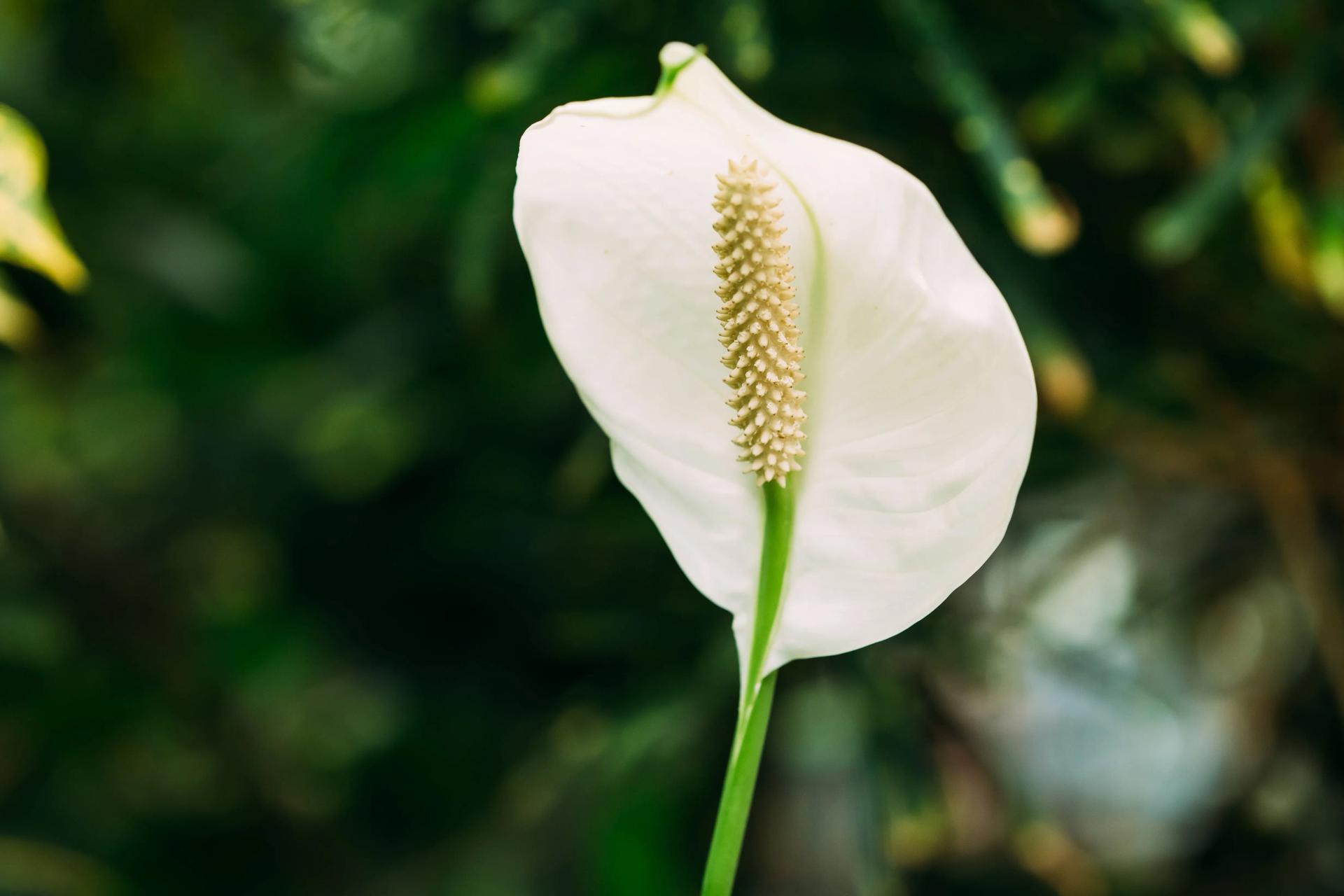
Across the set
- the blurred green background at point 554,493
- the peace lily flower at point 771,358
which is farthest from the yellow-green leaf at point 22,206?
the peace lily flower at point 771,358

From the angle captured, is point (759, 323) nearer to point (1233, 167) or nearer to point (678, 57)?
point (678, 57)

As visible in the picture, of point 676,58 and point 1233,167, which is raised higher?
point 676,58

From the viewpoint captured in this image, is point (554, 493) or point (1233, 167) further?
point (554, 493)

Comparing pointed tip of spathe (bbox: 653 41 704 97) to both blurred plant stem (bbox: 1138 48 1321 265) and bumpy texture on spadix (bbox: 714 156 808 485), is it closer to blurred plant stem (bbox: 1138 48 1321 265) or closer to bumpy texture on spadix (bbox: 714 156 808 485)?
bumpy texture on spadix (bbox: 714 156 808 485)

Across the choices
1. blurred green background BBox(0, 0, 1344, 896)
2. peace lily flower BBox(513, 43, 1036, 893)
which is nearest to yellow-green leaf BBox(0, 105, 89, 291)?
blurred green background BBox(0, 0, 1344, 896)

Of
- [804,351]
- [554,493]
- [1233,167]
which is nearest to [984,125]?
[1233,167]

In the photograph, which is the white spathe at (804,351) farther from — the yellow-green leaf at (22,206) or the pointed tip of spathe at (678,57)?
the yellow-green leaf at (22,206)

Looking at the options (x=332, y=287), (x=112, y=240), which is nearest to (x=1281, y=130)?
(x=332, y=287)
